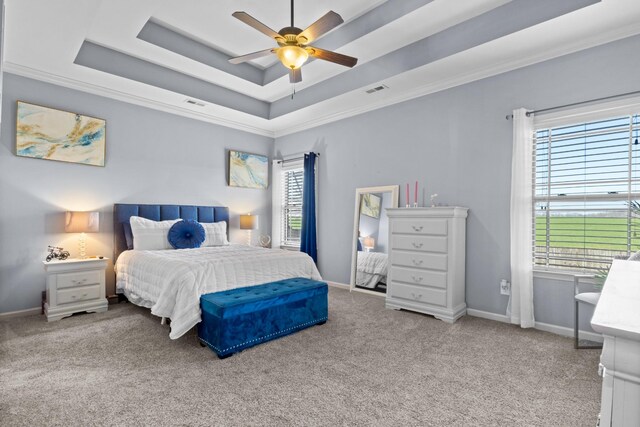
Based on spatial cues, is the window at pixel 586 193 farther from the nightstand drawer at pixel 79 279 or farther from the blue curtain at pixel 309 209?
the nightstand drawer at pixel 79 279

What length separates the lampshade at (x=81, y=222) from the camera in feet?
12.4

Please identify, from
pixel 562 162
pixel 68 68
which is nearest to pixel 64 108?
pixel 68 68

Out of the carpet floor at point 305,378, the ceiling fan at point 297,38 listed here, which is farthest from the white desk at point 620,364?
the ceiling fan at point 297,38

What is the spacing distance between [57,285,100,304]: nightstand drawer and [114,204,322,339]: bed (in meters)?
0.32

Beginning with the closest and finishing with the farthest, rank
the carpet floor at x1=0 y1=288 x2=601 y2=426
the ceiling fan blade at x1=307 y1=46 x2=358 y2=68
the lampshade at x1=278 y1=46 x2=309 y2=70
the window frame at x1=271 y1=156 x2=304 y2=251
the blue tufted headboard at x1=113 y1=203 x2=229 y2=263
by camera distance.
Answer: the carpet floor at x1=0 y1=288 x2=601 y2=426 → the lampshade at x1=278 y1=46 x2=309 y2=70 → the ceiling fan blade at x1=307 y1=46 x2=358 y2=68 → the blue tufted headboard at x1=113 y1=203 x2=229 y2=263 → the window frame at x1=271 y1=156 x2=304 y2=251

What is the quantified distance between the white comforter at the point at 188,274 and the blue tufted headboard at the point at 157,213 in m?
0.28

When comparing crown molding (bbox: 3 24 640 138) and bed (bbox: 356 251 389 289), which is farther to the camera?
bed (bbox: 356 251 389 289)

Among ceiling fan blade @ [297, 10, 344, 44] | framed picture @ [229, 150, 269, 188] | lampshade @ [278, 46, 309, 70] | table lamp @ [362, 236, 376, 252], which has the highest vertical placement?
ceiling fan blade @ [297, 10, 344, 44]

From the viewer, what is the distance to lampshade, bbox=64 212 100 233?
12.4 feet

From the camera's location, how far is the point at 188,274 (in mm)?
Answer: 2922

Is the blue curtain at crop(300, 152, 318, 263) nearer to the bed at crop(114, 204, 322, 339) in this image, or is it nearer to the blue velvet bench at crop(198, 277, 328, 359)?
the bed at crop(114, 204, 322, 339)

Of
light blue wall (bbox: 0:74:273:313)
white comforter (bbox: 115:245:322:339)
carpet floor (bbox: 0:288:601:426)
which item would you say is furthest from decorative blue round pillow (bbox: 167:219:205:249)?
carpet floor (bbox: 0:288:601:426)

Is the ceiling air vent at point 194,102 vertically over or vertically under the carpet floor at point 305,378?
over

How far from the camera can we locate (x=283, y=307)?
10.1ft
